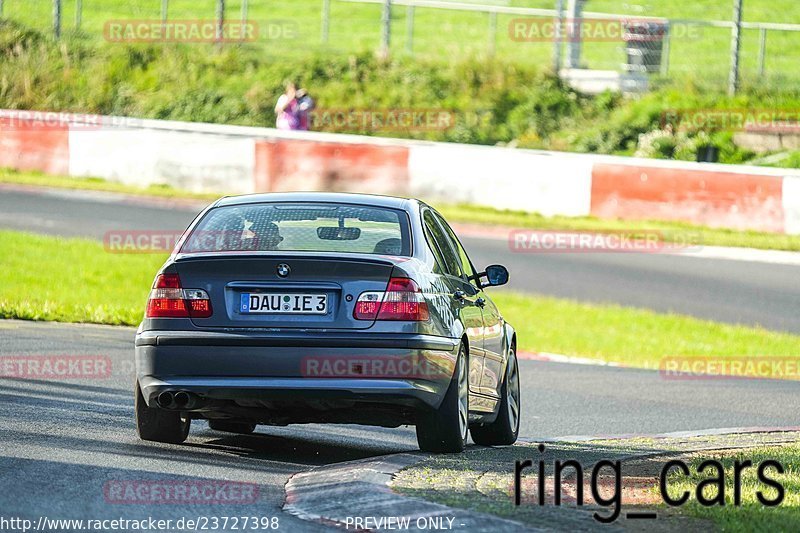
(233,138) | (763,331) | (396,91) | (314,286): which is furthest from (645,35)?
(314,286)

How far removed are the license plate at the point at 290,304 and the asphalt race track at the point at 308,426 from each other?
823 mm

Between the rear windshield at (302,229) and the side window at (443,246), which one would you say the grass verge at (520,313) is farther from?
the rear windshield at (302,229)

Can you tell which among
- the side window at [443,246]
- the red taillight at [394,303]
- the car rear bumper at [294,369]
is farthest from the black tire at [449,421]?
the side window at [443,246]

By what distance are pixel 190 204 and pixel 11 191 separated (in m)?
3.14

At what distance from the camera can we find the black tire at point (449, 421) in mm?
8250

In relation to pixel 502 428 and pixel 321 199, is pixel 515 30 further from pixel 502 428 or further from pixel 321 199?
pixel 321 199

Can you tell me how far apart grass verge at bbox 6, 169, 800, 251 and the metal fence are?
617cm

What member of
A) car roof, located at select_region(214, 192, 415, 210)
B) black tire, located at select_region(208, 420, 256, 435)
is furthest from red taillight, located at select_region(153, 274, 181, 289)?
black tire, located at select_region(208, 420, 256, 435)

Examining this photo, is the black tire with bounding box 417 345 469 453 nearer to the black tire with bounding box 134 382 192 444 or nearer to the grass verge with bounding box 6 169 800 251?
the black tire with bounding box 134 382 192 444

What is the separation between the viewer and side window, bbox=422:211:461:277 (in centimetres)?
904

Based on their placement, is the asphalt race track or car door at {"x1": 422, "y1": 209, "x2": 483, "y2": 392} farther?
car door at {"x1": 422, "y1": 209, "x2": 483, "y2": 392}

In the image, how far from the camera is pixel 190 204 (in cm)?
2681

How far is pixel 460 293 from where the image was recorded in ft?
29.3

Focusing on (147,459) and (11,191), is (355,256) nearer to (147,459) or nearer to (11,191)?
(147,459)
